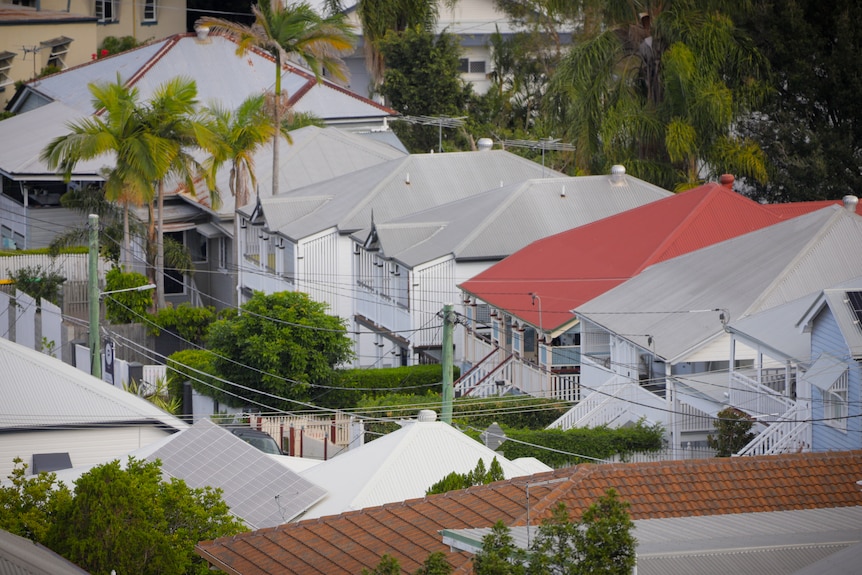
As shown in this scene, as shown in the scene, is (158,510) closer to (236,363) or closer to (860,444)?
(860,444)

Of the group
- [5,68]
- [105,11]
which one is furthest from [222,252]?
[105,11]

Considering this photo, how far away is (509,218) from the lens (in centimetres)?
3988

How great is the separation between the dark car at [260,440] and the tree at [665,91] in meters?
17.9

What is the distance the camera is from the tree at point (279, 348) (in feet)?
116

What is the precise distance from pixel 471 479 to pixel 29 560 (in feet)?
20.3

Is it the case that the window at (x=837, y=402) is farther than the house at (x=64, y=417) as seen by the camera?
No

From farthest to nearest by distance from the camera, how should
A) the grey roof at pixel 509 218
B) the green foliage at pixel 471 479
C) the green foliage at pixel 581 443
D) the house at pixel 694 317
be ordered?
the grey roof at pixel 509 218
the house at pixel 694 317
the green foliage at pixel 581 443
the green foliage at pixel 471 479

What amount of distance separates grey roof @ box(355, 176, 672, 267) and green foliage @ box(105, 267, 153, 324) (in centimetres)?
668

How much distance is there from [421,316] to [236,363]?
5.36 meters

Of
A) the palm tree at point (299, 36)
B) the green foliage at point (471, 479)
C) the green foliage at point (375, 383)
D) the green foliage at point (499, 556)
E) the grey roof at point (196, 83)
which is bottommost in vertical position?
the green foliage at point (375, 383)

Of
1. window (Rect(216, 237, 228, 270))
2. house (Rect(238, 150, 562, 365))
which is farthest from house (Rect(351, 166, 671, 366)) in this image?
window (Rect(216, 237, 228, 270))

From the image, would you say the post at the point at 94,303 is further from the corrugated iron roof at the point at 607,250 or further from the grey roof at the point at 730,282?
the grey roof at the point at 730,282

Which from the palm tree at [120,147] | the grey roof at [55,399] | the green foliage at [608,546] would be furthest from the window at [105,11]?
the green foliage at [608,546]

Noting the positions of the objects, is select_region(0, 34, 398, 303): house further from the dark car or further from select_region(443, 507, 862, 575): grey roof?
select_region(443, 507, 862, 575): grey roof
